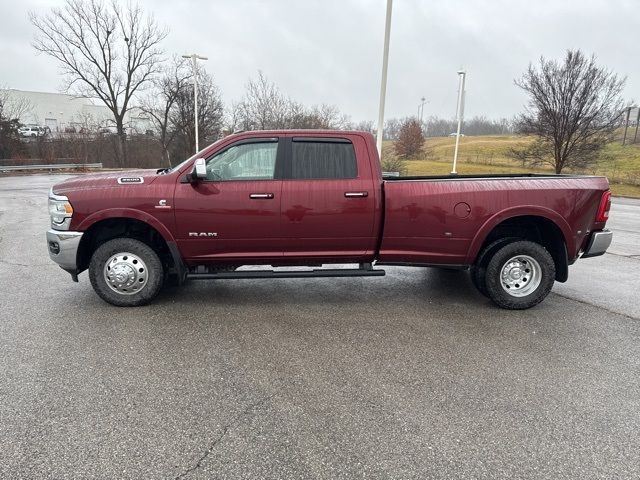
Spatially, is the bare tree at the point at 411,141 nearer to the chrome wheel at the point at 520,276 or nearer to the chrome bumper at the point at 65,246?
the chrome wheel at the point at 520,276

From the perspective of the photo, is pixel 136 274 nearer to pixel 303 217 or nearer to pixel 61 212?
pixel 61 212

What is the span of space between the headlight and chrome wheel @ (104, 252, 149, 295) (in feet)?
2.00

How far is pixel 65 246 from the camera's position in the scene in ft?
14.9

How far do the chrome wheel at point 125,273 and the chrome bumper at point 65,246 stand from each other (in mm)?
367

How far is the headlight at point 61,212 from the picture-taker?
450 cm

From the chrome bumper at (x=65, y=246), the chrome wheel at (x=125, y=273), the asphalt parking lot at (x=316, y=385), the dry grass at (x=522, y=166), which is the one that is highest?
the dry grass at (x=522, y=166)

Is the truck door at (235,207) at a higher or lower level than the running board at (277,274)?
higher

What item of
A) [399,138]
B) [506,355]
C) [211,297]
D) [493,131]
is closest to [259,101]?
[211,297]

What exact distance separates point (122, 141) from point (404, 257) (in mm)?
43075

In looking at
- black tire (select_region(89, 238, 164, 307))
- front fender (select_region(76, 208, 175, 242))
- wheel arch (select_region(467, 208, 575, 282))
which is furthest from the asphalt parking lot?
front fender (select_region(76, 208, 175, 242))

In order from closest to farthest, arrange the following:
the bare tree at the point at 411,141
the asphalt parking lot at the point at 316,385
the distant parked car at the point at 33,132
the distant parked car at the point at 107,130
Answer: the asphalt parking lot at the point at 316,385, the distant parked car at the point at 33,132, the distant parked car at the point at 107,130, the bare tree at the point at 411,141

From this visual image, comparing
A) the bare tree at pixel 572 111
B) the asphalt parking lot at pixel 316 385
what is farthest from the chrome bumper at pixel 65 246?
the bare tree at pixel 572 111

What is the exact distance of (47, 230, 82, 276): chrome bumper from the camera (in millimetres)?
4531

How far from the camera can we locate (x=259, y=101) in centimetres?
2522
